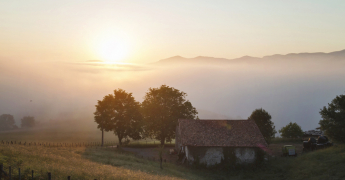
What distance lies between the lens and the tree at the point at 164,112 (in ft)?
212

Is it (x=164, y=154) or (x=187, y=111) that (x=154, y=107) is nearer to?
(x=187, y=111)

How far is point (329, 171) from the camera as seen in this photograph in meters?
33.1

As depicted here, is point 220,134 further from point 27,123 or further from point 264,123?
point 27,123

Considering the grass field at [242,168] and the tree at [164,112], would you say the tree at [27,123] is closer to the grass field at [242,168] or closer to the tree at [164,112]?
the tree at [164,112]

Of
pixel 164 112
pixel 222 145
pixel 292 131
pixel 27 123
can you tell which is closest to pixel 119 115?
pixel 164 112

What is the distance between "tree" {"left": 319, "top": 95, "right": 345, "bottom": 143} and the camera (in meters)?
44.1

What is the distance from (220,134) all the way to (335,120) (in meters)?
20.1

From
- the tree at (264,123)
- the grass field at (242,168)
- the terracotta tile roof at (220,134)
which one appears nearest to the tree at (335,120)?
the grass field at (242,168)

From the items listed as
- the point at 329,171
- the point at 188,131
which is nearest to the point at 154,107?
the point at 188,131

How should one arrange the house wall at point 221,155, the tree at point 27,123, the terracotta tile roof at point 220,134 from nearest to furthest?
the house wall at point 221,155, the terracotta tile roof at point 220,134, the tree at point 27,123

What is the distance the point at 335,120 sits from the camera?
149 feet

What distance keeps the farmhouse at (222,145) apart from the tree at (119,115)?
824 inches

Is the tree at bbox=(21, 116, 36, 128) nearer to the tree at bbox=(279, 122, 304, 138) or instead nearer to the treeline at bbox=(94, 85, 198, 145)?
the treeline at bbox=(94, 85, 198, 145)

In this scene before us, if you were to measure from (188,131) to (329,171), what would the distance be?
2230cm
